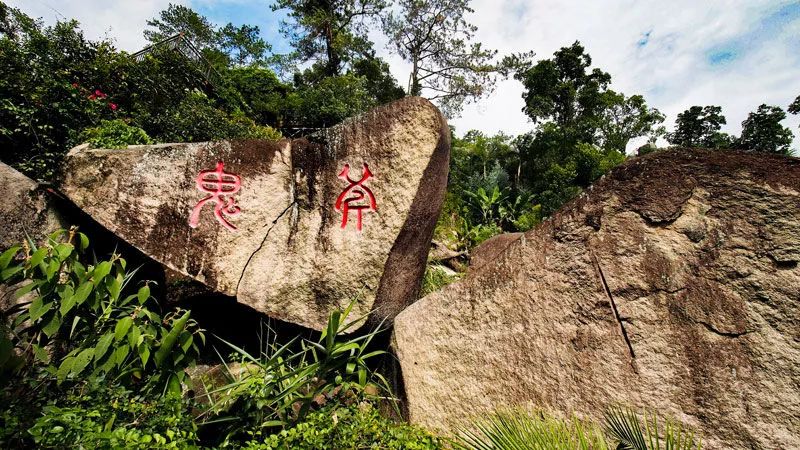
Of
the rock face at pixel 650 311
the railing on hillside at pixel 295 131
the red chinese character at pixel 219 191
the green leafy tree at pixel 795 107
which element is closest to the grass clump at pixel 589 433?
the rock face at pixel 650 311

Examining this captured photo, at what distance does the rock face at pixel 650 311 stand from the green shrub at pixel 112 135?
14.7 ft

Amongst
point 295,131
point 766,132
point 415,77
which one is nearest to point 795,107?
point 766,132

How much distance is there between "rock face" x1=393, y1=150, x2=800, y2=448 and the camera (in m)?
1.58

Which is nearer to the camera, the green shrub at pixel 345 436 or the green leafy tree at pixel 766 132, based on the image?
the green shrub at pixel 345 436

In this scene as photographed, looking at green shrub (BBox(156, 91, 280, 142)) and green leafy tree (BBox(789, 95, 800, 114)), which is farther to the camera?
green leafy tree (BBox(789, 95, 800, 114))

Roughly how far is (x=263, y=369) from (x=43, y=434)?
959mm

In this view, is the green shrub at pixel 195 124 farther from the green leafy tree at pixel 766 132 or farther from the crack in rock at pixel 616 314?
the green leafy tree at pixel 766 132

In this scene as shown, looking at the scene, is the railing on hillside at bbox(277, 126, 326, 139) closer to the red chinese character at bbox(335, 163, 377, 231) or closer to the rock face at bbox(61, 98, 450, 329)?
the rock face at bbox(61, 98, 450, 329)

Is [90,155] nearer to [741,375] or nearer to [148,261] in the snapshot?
[148,261]

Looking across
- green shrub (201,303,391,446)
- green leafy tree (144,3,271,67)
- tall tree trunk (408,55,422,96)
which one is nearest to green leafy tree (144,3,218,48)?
green leafy tree (144,3,271,67)

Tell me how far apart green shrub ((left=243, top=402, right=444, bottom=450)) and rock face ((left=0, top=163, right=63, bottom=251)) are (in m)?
2.61

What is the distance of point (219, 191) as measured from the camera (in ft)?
9.91

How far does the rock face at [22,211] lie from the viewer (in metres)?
2.83

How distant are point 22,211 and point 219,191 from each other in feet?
4.84
